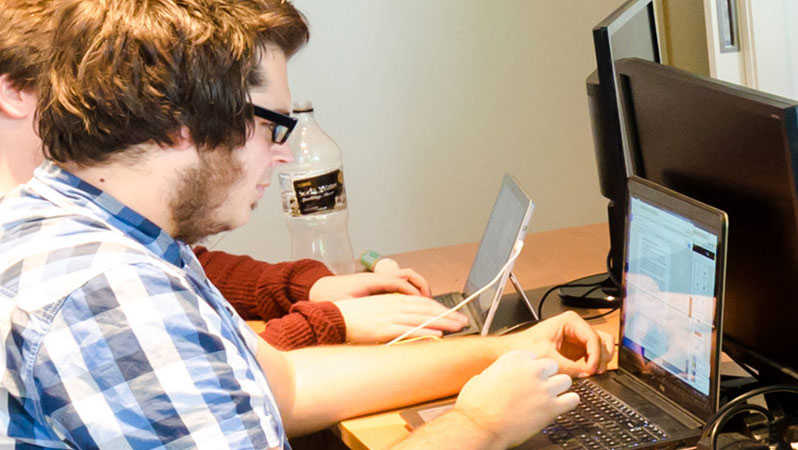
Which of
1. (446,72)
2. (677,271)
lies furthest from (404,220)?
(677,271)

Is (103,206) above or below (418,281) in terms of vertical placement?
above

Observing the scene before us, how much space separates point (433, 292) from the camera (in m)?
1.73

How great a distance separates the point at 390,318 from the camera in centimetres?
140

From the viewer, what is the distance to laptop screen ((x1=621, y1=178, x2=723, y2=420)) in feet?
3.22

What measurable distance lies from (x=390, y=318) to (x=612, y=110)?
465 mm

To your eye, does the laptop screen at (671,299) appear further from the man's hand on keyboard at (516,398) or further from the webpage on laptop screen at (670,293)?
the man's hand on keyboard at (516,398)

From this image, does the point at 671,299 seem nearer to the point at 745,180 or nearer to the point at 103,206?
the point at 745,180

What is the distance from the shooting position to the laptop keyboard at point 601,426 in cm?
102

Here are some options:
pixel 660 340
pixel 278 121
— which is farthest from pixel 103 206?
pixel 660 340

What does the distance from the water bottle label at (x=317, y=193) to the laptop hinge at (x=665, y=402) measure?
741 millimetres

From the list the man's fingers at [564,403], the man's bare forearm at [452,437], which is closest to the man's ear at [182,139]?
the man's bare forearm at [452,437]

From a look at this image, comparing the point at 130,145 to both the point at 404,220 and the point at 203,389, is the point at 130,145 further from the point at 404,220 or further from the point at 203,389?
the point at 404,220

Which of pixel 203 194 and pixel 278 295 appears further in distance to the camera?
pixel 278 295

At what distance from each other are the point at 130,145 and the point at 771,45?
207 centimetres
